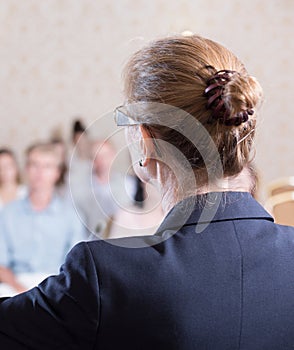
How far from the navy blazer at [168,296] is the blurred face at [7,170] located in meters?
3.49

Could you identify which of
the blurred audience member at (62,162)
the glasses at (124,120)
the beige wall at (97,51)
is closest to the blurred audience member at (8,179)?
the blurred audience member at (62,162)

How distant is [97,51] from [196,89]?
4187 millimetres

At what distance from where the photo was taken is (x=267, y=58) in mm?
5105

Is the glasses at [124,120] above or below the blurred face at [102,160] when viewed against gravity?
above

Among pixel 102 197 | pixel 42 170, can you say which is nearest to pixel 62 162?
pixel 42 170

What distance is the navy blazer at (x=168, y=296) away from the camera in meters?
0.88

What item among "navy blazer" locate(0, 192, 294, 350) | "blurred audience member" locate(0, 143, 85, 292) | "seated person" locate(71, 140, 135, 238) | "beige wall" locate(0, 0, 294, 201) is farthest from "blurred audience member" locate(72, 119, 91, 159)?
"navy blazer" locate(0, 192, 294, 350)

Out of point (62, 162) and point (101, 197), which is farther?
point (62, 162)

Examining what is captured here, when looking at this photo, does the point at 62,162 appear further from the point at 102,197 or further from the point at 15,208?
the point at 102,197

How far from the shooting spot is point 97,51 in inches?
200

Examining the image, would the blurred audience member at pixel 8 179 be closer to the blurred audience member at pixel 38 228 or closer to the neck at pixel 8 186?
the neck at pixel 8 186

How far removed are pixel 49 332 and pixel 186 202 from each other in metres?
0.27

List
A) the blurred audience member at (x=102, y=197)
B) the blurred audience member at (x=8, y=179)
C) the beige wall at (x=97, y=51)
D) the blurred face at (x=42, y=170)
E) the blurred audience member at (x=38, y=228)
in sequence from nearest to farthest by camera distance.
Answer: the blurred audience member at (x=102, y=197), the blurred audience member at (x=38, y=228), the blurred face at (x=42, y=170), the blurred audience member at (x=8, y=179), the beige wall at (x=97, y=51)

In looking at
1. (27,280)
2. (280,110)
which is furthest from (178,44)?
(280,110)
